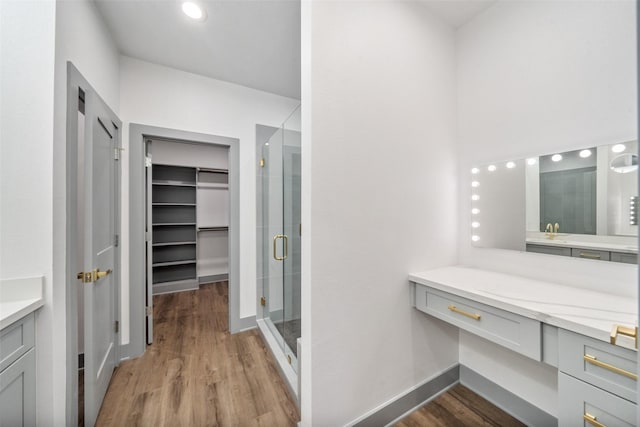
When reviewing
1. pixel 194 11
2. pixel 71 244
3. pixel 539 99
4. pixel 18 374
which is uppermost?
pixel 194 11

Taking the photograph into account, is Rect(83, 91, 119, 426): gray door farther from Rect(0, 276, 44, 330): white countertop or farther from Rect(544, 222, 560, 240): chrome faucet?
Rect(544, 222, 560, 240): chrome faucet

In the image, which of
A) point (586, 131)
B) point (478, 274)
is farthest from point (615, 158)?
point (478, 274)

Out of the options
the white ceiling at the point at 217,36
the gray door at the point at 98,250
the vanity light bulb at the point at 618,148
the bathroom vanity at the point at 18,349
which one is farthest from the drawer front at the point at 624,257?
the gray door at the point at 98,250

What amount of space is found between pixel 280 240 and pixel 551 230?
1.91 meters

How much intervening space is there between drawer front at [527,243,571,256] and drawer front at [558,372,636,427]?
2.27 feet

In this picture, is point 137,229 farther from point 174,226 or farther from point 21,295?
point 174,226

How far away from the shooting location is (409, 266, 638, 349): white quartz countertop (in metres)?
0.86

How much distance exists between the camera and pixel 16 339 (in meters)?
0.92

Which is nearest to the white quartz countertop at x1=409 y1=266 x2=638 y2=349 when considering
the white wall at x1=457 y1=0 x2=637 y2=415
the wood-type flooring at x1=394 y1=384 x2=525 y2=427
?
the white wall at x1=457 y1=0 x2=637 y2=415

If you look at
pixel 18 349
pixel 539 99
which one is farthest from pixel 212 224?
pixel 539 99

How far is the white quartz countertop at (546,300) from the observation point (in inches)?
33.9

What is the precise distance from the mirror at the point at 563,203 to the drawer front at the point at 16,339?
2.42 m

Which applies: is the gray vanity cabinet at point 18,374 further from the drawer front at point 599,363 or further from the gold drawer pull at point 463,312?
the drawer front at point 599,363

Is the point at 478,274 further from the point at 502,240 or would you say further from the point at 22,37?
the point at 22,37
